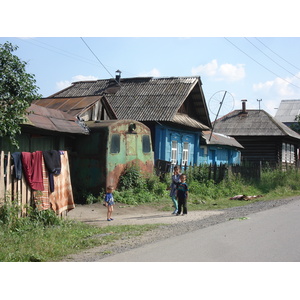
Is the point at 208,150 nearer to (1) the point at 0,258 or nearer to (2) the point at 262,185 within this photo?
(2) the point at 262,185

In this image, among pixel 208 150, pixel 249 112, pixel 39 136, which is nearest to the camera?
pixel 39 136

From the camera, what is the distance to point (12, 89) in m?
10.4

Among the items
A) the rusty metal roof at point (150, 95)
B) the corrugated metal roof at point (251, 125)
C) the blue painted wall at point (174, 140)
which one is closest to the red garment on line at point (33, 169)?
the rusty metal roof at point (150, 95)

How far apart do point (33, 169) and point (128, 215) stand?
452 cm

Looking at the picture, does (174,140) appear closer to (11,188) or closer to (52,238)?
(11,188)

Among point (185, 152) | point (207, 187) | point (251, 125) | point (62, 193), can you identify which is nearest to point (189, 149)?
point (185, 152)

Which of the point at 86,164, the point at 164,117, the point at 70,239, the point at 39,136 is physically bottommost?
the point at 70,239

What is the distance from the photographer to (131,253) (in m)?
7.47

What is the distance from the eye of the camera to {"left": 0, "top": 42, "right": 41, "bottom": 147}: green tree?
33.2 feet

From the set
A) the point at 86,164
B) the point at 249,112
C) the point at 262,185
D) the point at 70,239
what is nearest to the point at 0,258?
the point at 70,239

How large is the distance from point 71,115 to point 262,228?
31.4 ft

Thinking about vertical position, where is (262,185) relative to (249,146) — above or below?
below

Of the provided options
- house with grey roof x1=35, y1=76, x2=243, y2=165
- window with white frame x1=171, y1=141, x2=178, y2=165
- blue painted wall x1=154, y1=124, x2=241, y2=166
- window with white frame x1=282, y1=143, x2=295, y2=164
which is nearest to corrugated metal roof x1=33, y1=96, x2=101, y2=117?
house with grey roof x1=35, y1=76, x2=243, y2=165

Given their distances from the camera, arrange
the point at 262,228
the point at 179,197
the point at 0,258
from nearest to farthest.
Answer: the point at 0,258 → the point at 262,228 → the point at 179,197
